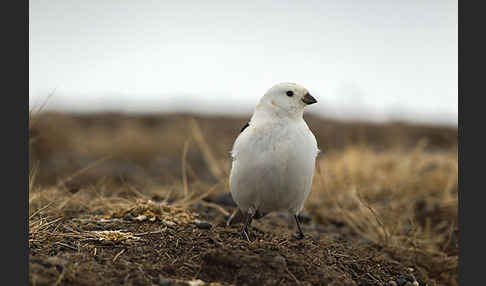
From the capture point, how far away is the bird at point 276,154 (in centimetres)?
337

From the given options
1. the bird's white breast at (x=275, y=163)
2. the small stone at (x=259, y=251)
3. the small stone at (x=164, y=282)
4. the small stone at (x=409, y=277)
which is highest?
the bird's white breast at (x=275, y=163)

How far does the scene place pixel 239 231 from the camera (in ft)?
12.6

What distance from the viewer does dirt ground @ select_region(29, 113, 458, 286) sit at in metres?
2.88

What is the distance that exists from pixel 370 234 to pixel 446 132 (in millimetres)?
7701

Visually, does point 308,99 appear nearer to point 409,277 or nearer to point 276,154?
point 276,154

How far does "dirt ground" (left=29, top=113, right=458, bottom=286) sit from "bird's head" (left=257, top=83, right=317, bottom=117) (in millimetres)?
907

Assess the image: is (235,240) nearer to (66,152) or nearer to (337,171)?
(337,171)

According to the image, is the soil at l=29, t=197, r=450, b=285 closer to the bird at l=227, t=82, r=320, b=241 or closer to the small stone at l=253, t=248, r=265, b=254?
the small stone at l=253, t=248, r=265, b=254

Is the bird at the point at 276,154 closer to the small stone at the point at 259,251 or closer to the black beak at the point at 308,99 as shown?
the black beak at the point at 308,99

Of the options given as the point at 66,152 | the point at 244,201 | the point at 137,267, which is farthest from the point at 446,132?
the point at 137,267

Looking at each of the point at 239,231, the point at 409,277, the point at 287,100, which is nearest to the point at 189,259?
the point at 239,231

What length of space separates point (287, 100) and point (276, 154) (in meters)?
0.43

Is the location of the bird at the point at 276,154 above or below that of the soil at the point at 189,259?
above

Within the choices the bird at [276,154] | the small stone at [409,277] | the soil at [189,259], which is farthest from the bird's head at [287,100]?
the small stone at [409,277]
